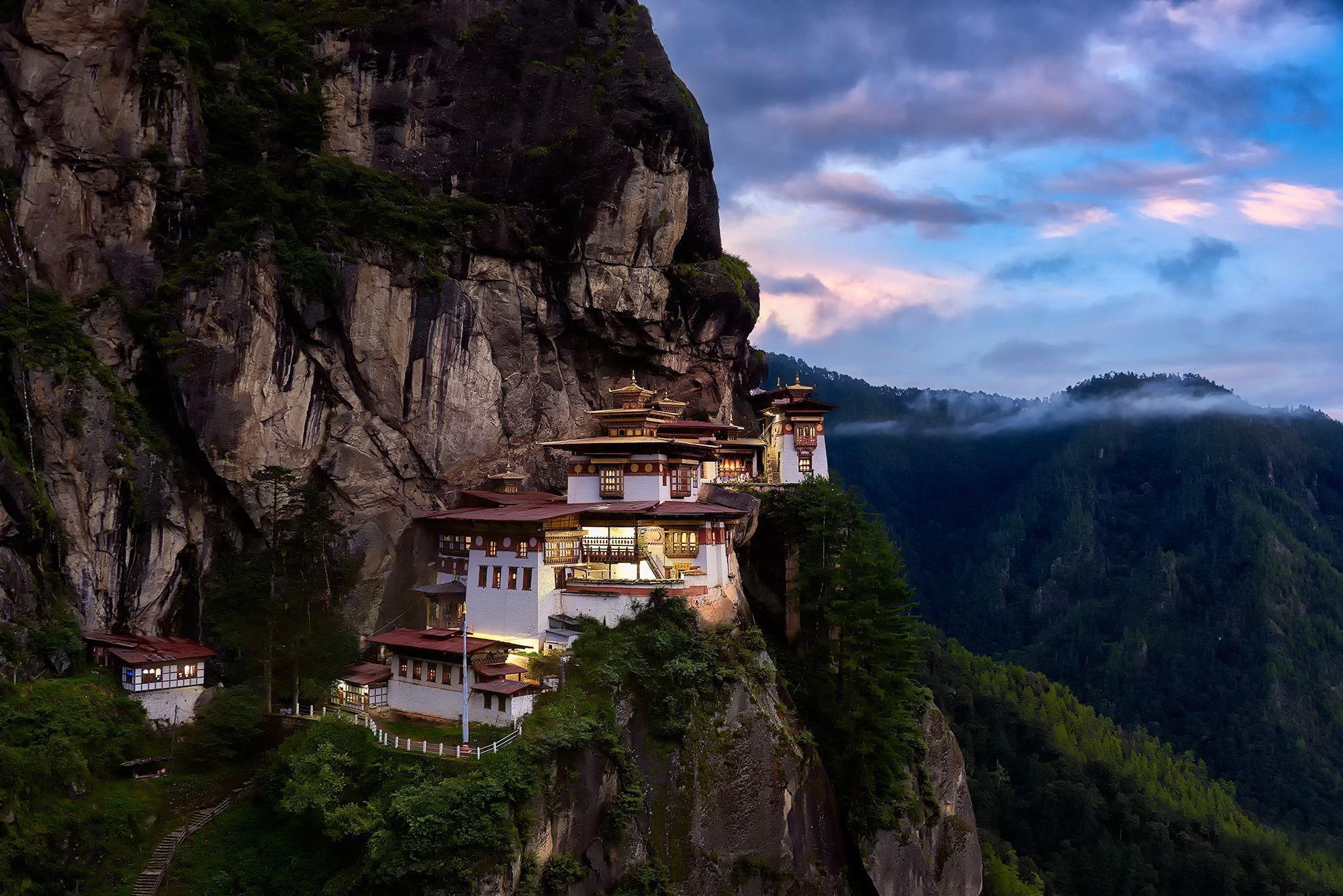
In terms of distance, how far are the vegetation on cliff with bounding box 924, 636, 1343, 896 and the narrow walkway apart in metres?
43.0

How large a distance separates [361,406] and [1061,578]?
473ft

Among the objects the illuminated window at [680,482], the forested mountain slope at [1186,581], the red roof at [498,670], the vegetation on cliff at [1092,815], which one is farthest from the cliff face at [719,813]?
the forested mountain slope at [1186,581]

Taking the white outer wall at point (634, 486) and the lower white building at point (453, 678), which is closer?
the lower white building at point (453, 678)

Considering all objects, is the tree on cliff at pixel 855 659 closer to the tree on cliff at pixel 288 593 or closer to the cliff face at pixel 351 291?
the cliff face at pixel 351 291

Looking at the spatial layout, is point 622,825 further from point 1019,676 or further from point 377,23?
point 1019,676

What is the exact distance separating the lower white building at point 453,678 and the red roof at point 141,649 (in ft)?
20.8

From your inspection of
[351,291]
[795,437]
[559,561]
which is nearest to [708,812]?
[559,561]

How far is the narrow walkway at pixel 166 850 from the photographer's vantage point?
2559 centimetres

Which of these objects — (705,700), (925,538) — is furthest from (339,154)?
(925,538)

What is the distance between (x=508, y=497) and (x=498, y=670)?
1200cm

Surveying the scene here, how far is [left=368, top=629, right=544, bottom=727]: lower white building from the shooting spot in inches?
1240

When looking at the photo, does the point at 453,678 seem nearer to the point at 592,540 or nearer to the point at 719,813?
the point at 592,540

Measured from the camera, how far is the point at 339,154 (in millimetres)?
47031

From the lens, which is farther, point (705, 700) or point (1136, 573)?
point (1136, 573)
